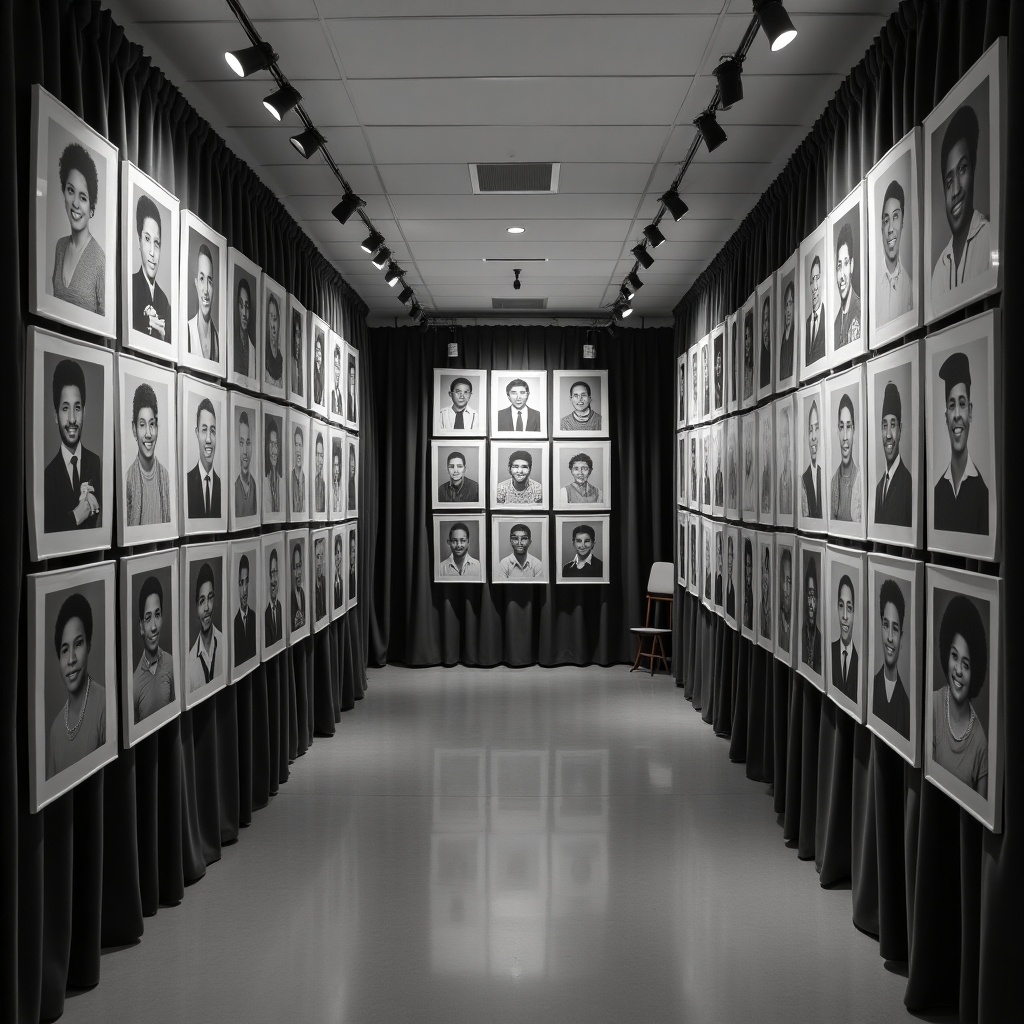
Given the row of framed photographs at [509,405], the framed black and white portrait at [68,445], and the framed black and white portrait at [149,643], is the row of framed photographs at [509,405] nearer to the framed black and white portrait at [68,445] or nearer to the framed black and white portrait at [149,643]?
the framed black and white portrait at [149,643]

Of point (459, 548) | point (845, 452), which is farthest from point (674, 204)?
point (459, 548)

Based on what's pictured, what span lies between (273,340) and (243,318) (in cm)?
66

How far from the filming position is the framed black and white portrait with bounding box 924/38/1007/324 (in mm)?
2775

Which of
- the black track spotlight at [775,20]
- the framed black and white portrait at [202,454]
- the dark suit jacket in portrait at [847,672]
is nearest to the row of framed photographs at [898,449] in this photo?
the dark suit jacket in portrait at [847,672]

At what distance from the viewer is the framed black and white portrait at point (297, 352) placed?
21.4 feet

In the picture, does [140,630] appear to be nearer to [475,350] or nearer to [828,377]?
[828,377]

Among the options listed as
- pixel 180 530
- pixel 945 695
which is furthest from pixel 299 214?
pixel 945 695

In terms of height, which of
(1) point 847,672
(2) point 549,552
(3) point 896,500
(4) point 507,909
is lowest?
(4) point 507,909

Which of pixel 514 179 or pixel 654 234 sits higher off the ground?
pixel 514 179

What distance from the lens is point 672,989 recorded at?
3561 millimetres

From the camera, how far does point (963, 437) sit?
307 cm

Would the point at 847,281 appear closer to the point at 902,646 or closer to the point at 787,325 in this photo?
the point at 787,325

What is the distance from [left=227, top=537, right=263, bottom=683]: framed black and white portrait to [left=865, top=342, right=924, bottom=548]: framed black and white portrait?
3100 millimetres

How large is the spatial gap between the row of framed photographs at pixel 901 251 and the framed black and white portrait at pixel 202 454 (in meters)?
2.91
